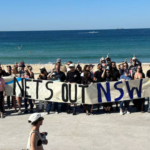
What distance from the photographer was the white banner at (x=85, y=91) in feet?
31.3

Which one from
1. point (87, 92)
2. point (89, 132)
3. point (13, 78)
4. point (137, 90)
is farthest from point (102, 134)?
point (13, 78)

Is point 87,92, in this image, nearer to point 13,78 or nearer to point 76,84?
point 76,84

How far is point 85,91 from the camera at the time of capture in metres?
9.50

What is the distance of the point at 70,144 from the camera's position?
7176mm

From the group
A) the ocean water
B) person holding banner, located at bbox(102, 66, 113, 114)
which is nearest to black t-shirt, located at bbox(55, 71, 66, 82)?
person holding banner, located at bbox(102, 66, 113, 114)

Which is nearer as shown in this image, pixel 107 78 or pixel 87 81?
pixel 87 81

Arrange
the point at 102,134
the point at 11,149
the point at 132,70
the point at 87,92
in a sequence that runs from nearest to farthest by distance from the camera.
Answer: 1. the point at 11,149
2. the point at 102,134
3. the point at 87,92
4. the point at 132,70

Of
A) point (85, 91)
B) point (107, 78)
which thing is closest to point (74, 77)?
point (85, 91)

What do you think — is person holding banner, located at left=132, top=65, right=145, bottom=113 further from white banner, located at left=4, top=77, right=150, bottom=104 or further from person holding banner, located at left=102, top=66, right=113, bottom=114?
person holding banner, located at left=102, top=66, right=113, bottom=114

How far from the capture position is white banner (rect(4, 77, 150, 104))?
953 cm

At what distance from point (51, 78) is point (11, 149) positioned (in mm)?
3583

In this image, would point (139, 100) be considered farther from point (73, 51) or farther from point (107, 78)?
point (73, 51)

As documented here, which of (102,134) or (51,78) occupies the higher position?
(51,78)

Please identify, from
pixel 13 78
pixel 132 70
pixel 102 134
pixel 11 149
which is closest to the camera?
pixel 11 149
